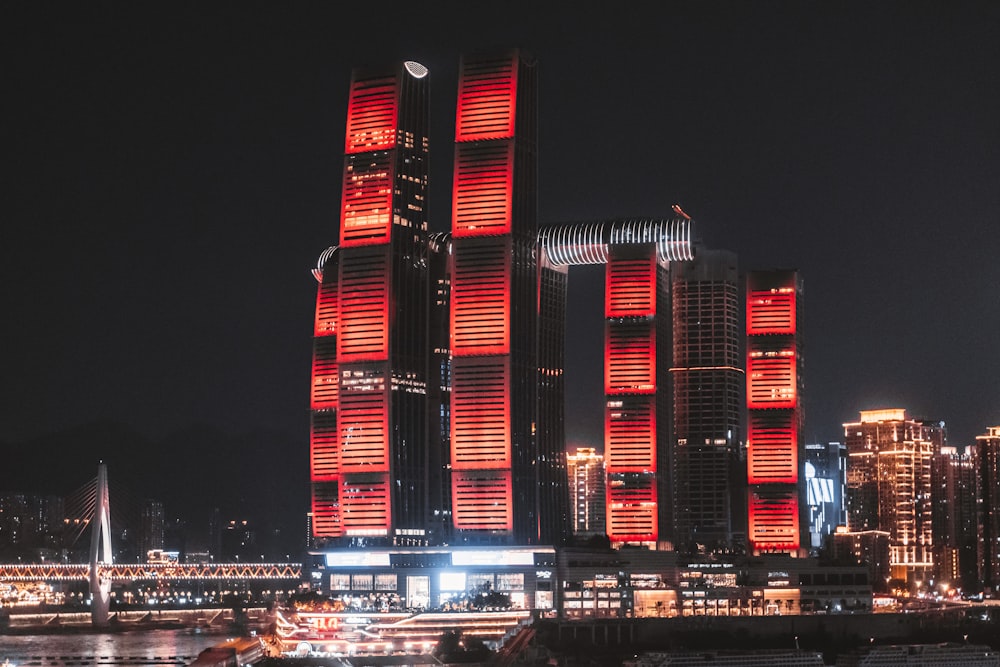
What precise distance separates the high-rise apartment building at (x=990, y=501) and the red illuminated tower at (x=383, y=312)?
74708 millimetres

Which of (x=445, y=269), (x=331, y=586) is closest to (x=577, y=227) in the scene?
(x=445, y=269)

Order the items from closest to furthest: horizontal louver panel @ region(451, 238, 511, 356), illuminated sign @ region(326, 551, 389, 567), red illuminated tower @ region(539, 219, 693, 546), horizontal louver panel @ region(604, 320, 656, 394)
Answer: horizontal louver panel @ region(451, 238, 511, 356) < illuminated sign @ region(326, 551, 389, 567) < red illuminated tower @ region(539, 219, 693, 546) < horizontal louver panel @ region(604, 320, 656, 394)

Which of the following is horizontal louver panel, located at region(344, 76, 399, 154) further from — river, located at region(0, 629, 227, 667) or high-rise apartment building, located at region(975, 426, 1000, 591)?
high-rise apartment building, located at region(975, 426, 1000, 591)

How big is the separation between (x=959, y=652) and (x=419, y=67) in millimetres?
79590

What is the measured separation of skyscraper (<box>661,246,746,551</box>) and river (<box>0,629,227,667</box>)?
58091mm

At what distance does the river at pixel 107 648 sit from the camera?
3922 inches

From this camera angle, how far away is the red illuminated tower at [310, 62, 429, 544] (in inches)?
5217

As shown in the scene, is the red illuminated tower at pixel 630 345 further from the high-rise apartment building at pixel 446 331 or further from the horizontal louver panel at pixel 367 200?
the horizontal louver panel at pixel 367 200

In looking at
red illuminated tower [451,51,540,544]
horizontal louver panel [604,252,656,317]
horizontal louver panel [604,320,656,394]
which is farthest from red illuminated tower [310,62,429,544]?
horizontal louver panel [604,320,656,394]

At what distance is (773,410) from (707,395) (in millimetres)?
15541

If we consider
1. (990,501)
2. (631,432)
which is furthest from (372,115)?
(990,501)

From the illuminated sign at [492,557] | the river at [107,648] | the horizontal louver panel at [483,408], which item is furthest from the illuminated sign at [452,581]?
the river at [107,648]

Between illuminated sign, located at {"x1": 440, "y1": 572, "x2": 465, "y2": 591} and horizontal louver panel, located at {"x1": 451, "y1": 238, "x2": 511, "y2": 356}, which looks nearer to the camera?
horizontal louver panel, located at {"x1": 451, "y1": 238, "x2": 511, "y2": 356}

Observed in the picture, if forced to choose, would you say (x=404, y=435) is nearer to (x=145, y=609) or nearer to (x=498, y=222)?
(x=498, y=222)
